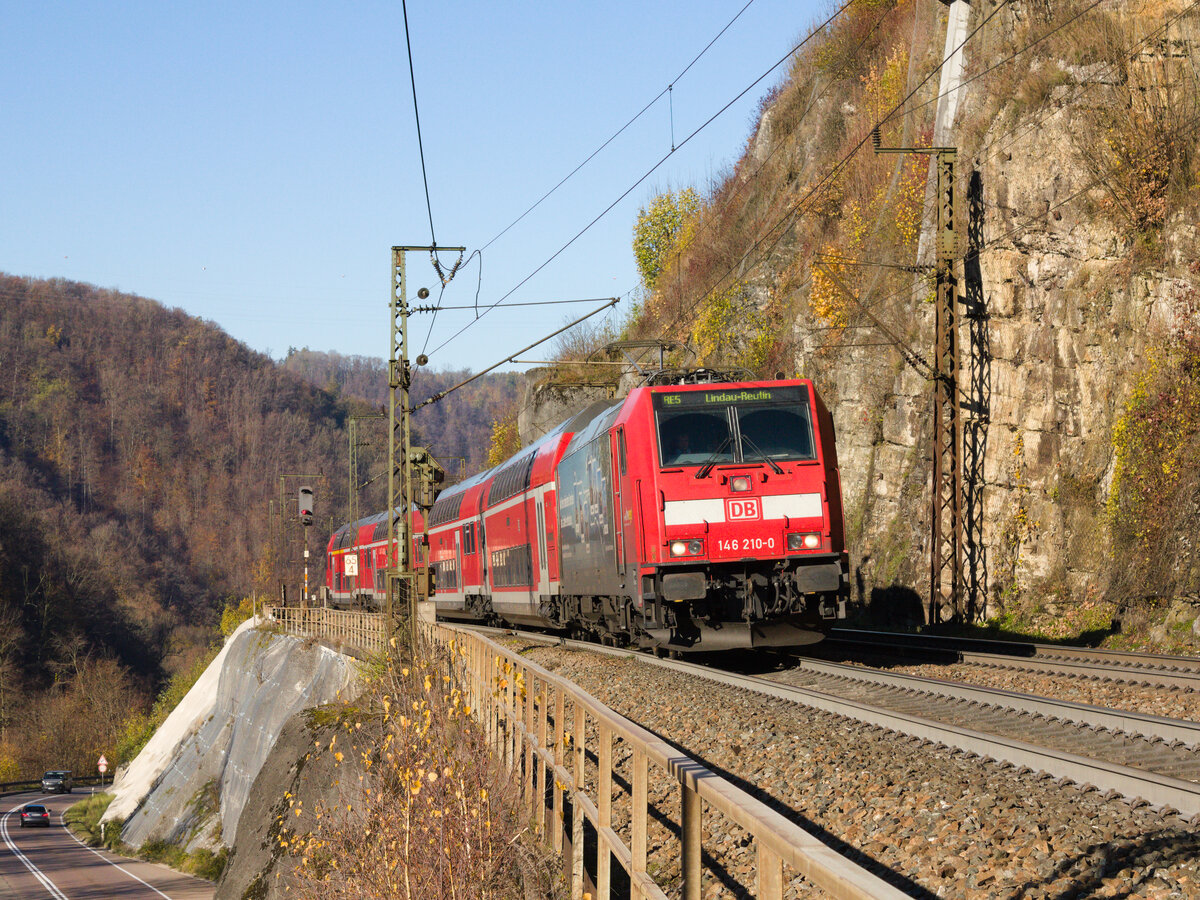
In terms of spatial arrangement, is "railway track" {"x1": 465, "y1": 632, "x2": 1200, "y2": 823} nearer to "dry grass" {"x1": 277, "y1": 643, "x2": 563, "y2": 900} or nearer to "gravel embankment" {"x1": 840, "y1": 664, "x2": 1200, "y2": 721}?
"gravel embankment" {"x1": 840, "y1": 664, "x2": 1200, "y2": 721}

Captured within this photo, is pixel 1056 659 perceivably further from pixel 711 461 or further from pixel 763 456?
pixel 711 461

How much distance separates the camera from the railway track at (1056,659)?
470 inches

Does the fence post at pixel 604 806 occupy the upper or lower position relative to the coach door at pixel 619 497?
lower

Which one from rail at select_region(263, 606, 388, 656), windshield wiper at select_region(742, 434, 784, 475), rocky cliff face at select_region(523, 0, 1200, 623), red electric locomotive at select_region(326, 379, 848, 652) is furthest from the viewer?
rail at select_region(263, 606, 388, 656)

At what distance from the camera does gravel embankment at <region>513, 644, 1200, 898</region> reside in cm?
504

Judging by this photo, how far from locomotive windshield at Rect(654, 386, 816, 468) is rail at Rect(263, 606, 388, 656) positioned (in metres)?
7.61

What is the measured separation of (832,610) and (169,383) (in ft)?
530

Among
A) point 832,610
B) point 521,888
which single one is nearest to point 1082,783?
point 521,888

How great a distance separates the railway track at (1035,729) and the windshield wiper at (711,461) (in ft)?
8.33

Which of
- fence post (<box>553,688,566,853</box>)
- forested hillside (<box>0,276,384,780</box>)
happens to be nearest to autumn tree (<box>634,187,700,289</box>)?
forested hillside (<box>0,276,384,780</box>)

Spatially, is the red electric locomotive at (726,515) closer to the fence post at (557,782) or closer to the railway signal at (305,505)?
the fence post at (557,782)

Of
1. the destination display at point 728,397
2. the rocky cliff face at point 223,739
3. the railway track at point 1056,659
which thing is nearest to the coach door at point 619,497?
the destination display at point 728,397

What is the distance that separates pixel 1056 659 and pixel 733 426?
534 cm

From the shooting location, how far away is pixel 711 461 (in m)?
14.3
